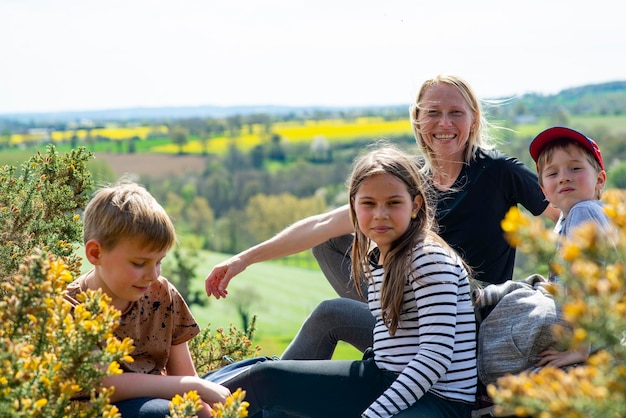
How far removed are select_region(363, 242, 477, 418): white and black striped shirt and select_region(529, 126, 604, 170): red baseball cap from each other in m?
0.63

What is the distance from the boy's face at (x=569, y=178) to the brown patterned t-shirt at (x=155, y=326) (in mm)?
1571

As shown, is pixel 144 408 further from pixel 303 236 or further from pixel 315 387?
pixel 303 236

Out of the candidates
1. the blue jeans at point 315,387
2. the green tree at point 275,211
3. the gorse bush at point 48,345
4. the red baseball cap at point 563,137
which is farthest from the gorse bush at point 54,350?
the green tree at point 275,211

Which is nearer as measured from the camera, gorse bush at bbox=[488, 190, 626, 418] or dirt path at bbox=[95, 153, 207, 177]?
gorse bush at bbox=[488, 190, 626, 418]

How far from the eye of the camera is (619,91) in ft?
195

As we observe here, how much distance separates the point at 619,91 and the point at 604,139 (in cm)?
606

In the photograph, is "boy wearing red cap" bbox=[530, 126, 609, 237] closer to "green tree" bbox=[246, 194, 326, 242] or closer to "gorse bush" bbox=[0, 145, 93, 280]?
"gorse bush" bbox=[0, 145, 93, 280]

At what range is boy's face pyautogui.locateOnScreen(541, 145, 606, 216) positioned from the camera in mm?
3170

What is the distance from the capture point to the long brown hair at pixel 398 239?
3.07 meters

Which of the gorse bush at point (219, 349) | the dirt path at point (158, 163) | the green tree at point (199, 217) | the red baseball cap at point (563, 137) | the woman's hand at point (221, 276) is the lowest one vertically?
the green tree at point (199, 217)

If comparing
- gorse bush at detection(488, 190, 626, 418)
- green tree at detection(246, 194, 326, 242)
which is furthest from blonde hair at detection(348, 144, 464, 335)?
green tree at detection(246, 194, 326, 242)

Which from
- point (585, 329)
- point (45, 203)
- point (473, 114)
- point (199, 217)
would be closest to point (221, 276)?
point (45, 203)

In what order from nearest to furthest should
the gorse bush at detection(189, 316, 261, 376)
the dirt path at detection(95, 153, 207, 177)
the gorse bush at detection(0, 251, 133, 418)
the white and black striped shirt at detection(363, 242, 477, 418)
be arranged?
1. the gorse bush at detection(0, 251, 133, 418)
2. the white and black striped shirt at detection(363, 242, 477, 418)
3. the gorse bush at detection(189, 316, 261, 376)
4. the dirt path at detection(95, 153, 207, 177)

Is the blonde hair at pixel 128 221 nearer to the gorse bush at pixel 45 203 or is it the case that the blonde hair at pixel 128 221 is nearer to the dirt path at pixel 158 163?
the gorse bush at pixel 45 203
